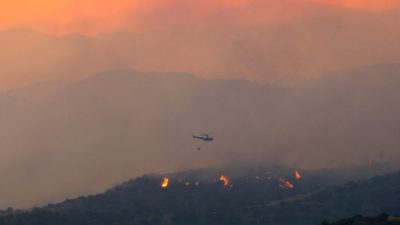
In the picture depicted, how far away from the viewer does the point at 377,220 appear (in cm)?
19375

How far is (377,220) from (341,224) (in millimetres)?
7382

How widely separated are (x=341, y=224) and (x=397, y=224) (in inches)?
558

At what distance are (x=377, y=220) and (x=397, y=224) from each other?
24.9 feet

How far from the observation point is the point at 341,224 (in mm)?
198000

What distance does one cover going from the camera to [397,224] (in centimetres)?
18650
